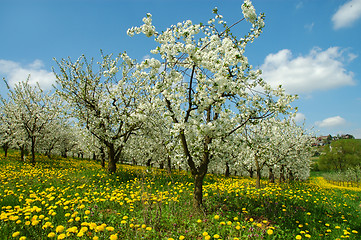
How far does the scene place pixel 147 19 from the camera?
581cm

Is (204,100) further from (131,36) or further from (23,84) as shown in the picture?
(23,84)

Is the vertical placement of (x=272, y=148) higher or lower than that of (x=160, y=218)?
higher

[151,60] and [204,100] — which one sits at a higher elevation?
[151,60]

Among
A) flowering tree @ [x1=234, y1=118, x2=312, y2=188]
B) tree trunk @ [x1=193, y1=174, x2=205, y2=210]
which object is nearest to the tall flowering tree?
tree trunk @ [x1=193, y1=174, x2=205, y2=210]

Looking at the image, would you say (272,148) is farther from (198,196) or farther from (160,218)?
(160,218)

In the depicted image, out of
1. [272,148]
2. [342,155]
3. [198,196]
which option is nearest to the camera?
[198,196]

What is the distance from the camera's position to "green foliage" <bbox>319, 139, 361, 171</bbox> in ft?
186

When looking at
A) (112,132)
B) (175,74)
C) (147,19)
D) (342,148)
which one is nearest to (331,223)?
(175,74)

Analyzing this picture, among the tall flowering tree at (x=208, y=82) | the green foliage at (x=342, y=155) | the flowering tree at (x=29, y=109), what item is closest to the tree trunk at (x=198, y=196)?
the tall flowering tree at (x=208, y=82)

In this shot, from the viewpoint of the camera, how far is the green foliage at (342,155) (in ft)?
186

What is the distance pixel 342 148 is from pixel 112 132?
222 feet

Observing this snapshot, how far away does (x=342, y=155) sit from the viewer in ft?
190

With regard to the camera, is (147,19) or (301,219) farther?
(301,219)

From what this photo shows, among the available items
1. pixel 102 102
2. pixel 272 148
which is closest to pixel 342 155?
pixel 272 148
